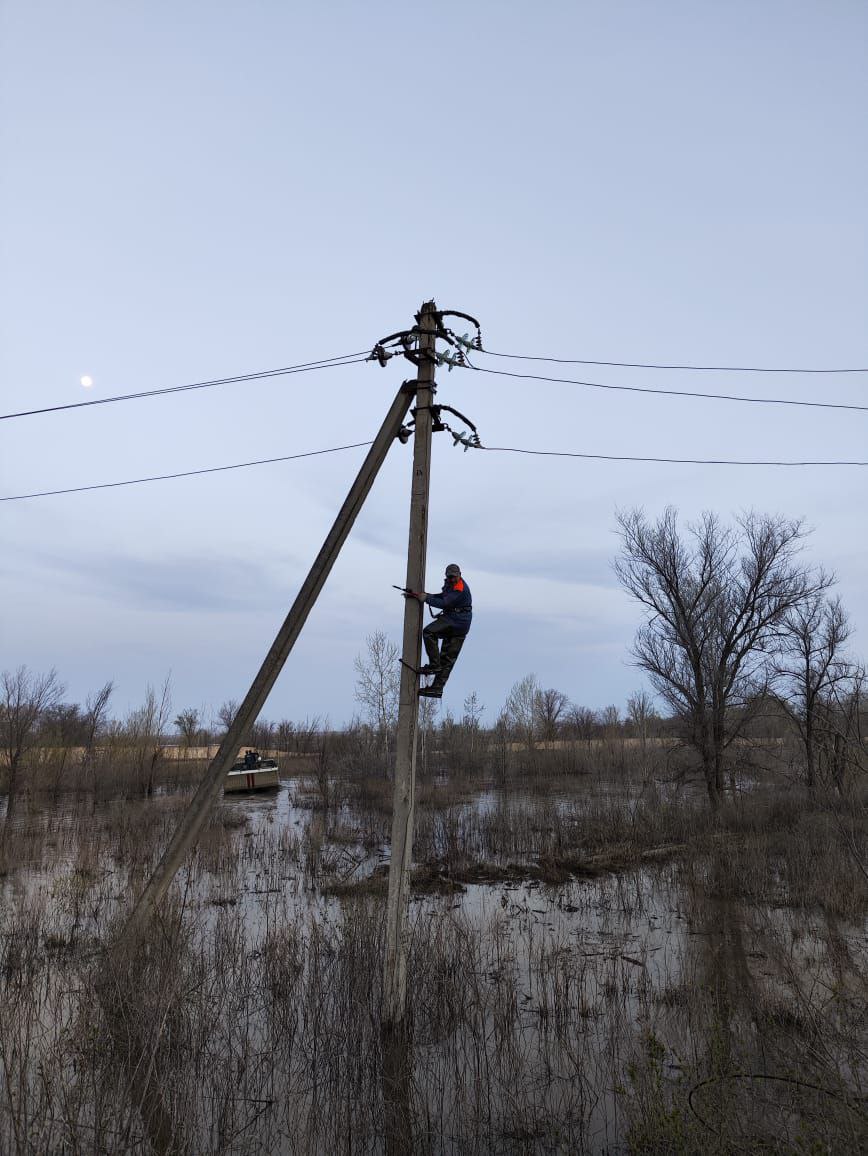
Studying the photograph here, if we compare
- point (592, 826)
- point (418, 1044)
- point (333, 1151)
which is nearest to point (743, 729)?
point (592, 826)

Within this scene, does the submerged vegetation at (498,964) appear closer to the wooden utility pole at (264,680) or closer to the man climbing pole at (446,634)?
the wooden utility pole at (264,680)

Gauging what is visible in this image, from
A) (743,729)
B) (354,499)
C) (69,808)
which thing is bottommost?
(69,808)

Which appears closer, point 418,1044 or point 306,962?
point 418,1044

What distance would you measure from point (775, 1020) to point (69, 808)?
23.0m

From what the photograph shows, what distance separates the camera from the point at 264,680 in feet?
21.3

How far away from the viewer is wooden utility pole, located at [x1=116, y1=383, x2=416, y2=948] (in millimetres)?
6031

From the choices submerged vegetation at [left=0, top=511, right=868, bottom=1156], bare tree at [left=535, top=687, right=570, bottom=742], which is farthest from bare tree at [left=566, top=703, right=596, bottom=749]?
submerged vegetation at [left=0, top=511, right=868, bottom=1156]

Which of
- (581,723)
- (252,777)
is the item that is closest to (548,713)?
(581,723)

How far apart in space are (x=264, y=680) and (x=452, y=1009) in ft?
11.4

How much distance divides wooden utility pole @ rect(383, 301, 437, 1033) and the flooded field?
45 cm

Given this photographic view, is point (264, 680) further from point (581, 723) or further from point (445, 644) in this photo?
point (581, 723)

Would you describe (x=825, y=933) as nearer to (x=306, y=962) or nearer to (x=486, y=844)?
(x=306, y=962)

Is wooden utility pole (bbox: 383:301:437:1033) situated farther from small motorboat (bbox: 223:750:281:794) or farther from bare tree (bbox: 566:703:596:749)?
bare tree (bbox: 566:703:596:749)

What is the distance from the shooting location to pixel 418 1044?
579 centimetres
